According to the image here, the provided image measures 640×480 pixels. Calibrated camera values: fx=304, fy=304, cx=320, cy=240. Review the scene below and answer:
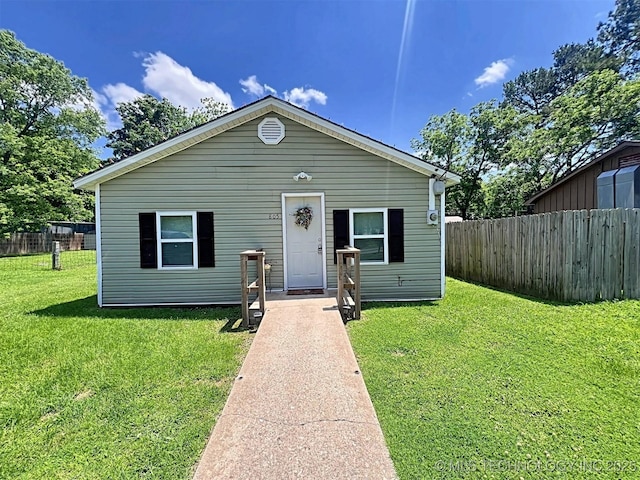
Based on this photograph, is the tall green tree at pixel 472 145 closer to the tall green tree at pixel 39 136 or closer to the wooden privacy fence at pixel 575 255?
the wooden privacy fence at pixel 575 255

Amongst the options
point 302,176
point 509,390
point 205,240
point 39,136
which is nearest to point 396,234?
point 302,176

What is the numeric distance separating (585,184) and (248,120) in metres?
12.3

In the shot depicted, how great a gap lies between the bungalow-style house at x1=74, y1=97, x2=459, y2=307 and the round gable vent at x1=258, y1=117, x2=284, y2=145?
0.02m

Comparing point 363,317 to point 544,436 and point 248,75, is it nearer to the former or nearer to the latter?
point 544,436

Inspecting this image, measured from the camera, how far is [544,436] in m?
2.42

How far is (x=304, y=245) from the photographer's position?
695 centimetres

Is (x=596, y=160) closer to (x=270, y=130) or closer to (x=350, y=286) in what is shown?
(x=350, y=286)

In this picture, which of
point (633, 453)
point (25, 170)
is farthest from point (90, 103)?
point (633, 453)

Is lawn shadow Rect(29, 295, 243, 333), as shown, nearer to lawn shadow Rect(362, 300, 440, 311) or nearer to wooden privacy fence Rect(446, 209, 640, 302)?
lawn shadow Rect(362, 300, 440, 311)

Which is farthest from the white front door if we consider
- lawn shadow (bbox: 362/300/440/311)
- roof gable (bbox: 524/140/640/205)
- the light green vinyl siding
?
roof gable (bbox: 524/140/640/205)

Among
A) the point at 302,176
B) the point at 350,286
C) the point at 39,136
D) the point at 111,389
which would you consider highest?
the point at 39,136

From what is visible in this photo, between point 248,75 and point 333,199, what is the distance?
1808cm

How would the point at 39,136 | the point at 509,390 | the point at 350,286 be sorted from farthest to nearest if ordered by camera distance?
1. the point at 39,136
2. the point at 350,286
3. the point at 509,390

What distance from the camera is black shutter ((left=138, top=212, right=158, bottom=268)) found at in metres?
6.65
